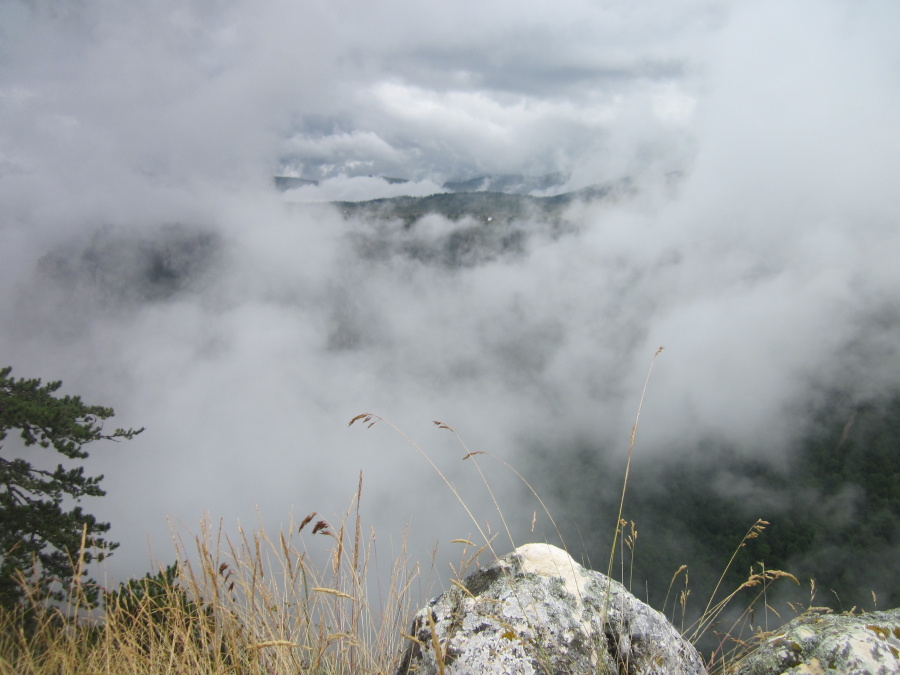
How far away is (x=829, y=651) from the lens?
99.5 inches

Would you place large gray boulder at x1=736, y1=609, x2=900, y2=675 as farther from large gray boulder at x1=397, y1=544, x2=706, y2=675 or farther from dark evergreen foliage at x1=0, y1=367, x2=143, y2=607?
dark evergreen foliage at x1=0, y1=367, x2=143, y2=607

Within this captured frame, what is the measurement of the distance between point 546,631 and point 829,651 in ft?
4.54

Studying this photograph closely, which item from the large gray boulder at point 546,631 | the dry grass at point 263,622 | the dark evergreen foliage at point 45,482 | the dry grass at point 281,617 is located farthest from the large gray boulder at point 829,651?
the dark evergreen foliage at point 45,482

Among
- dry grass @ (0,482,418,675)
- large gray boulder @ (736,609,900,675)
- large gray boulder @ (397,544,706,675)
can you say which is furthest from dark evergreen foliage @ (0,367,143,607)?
large gray boulder @ (736,609,900,675)

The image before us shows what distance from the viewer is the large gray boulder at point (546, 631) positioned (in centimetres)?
246

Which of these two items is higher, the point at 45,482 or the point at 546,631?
the point at 546,631

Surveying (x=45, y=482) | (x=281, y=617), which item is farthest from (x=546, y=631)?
(x=45, y=482)

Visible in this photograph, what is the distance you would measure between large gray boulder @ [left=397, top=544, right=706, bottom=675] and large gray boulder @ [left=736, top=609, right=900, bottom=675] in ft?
1.19

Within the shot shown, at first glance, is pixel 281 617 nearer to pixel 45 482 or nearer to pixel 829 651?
pixel 829 651

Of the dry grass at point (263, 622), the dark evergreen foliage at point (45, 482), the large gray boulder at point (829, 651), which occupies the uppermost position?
the dry grass at point (263, 622)

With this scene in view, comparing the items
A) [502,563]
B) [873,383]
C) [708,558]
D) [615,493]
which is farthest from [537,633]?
[873,383]

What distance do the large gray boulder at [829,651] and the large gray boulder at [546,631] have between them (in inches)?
14.2

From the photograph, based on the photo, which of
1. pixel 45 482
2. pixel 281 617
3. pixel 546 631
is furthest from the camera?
pixel 45 482

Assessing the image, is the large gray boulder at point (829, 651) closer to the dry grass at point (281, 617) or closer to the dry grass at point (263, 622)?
the dry grass at point (281, 617)
